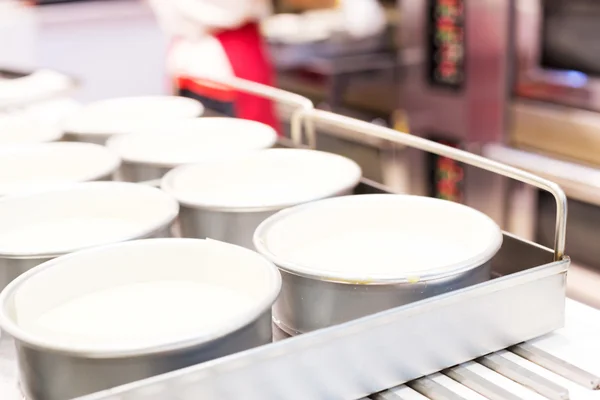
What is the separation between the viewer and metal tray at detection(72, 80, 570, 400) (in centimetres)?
58

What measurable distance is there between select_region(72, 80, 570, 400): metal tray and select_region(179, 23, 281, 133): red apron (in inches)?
52.3

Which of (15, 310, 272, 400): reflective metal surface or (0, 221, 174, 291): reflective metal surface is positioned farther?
(0, 221, 174, 291): reflective metal surface

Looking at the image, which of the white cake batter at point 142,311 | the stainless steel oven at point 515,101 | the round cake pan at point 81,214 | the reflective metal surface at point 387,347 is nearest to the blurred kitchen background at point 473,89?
the stainless steel oven at point 515,101

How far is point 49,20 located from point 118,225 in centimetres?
257

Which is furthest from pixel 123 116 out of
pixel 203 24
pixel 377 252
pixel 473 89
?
pixel 473 89

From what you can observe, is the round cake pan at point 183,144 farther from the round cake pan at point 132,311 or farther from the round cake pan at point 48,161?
the round cake pan at point 132,311

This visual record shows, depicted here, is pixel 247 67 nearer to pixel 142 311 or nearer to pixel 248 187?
pixel 248 187

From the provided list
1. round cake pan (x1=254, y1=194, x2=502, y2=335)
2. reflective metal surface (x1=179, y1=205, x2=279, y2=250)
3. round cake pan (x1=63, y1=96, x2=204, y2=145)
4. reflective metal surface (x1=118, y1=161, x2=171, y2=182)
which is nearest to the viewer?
round cake pan (x1=254, y1=194, x2=502, y2=335)

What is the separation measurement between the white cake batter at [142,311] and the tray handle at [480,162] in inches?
10.9

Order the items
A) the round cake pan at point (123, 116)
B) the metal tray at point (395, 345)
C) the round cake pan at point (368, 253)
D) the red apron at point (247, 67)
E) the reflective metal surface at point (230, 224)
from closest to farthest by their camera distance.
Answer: the metal tray at point (395, 345), the round cake pan at point (368, 253), the reflective metal surface at point (230, 224), the round cake pan at point (123, 116), the red apron at point (247, 67)

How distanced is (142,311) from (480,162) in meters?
0.36

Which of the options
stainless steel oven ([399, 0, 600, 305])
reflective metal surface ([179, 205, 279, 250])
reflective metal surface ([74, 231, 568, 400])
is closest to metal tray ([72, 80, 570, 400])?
reflective metal surface ([74, 231, 568, 400])

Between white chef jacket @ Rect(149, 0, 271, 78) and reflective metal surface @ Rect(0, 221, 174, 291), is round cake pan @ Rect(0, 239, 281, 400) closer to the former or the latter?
reflective metal surface @ Rect(0, 221, 174, 291)

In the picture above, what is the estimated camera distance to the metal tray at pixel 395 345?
1.90 ft
